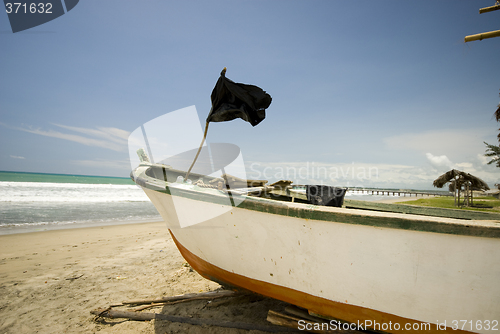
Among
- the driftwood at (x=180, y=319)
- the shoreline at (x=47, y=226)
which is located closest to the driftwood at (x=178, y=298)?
the driftwood at (x=180, y=319)

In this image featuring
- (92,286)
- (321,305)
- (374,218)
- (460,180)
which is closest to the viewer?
(374,218)

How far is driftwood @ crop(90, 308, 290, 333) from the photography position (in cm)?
267

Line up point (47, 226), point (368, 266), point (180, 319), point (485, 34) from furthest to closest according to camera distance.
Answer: point (47, 226), point (485, 34), point (180, 319), point (368, 266)

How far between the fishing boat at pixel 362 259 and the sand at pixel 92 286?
109cm

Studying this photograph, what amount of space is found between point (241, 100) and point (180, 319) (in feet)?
9.57

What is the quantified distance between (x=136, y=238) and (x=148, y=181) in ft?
19.5

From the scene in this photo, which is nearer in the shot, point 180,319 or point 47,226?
point 180,319

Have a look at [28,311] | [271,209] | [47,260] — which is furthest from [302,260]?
[47,260]

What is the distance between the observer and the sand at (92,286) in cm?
287

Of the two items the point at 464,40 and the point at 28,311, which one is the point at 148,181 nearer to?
the point at 28,311

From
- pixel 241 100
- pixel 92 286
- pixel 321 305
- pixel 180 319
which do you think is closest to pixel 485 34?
pixel 241 100

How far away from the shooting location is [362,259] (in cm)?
196

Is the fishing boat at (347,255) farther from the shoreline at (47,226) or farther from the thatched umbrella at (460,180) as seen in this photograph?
the thatched umbrella at (460,180)

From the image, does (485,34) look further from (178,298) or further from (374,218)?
(178,298)
